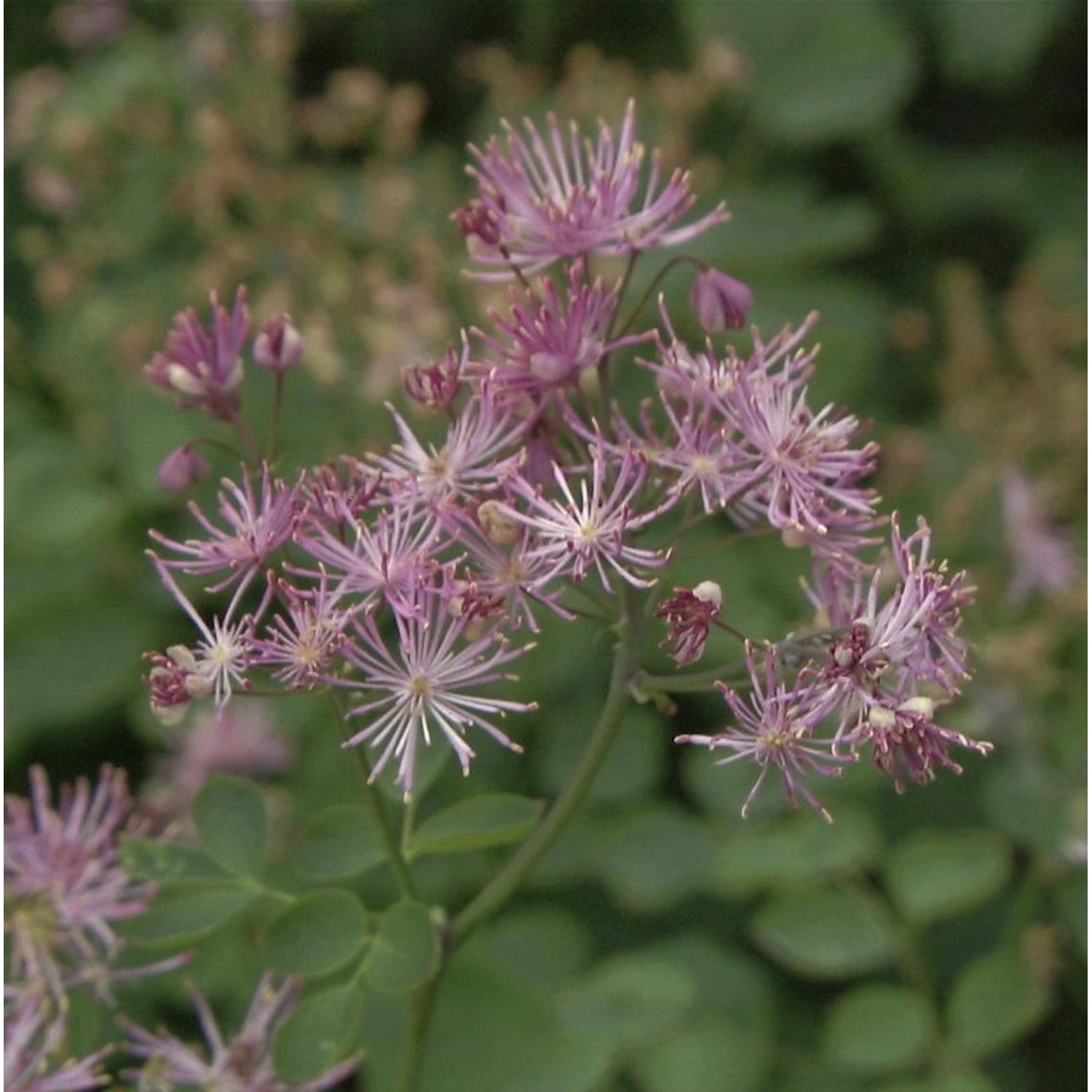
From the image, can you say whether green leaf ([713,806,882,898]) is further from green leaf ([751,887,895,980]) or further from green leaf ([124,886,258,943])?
green leaf ([124,886,258,943])

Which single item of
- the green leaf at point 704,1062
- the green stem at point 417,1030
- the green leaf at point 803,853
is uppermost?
the green stem at point 417,1030

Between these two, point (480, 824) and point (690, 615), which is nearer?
point (690, 615)

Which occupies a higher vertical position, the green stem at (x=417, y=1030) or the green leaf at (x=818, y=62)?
the green leaf at (x=818, y=62)

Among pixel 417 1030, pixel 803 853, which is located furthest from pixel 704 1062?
pixel 417 1030

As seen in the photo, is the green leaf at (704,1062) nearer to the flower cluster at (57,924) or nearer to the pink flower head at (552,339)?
the flower cluster at (57,924)

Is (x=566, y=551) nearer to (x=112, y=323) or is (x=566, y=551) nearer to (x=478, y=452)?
(x=478, y=452)

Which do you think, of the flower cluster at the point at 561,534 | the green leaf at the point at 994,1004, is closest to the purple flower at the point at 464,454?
the flower cluster at the point at 561,534

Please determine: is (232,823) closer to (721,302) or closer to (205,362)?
(205,362)
